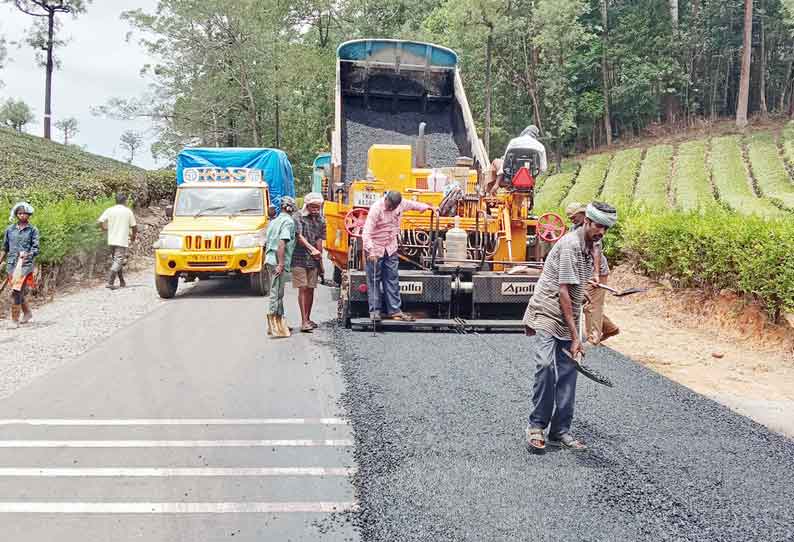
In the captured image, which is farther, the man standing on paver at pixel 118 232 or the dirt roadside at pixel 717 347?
the man standing on paver at pixel 118 232

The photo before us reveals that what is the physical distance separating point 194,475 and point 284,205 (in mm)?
5151

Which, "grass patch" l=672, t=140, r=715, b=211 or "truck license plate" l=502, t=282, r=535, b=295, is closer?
"truck license plate" l=502, t=282, r=535, b=295

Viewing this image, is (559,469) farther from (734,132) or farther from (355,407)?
(734,132)

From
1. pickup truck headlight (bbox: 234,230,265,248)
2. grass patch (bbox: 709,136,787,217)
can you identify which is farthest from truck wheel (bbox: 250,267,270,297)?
grass patch (bbox: 709,136,787,217)

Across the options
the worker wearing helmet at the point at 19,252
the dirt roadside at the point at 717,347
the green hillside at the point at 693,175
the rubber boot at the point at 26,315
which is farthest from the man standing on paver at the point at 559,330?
the green hillside at the point at 693,175

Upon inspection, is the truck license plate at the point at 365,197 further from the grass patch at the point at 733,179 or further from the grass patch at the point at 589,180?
the grass patch at the point at 589,180

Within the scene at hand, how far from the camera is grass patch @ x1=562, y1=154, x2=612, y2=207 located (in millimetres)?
36634

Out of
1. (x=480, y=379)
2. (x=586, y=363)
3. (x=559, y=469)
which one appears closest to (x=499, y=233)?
(x=586, y=363)

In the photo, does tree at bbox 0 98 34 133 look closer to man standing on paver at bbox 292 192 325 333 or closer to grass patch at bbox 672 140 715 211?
grass patch at bbox 672 140 715 211

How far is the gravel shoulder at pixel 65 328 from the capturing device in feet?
25.7

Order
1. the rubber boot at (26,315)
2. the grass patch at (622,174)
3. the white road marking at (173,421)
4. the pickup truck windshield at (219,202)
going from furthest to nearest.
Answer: the grass patch at (622,174)
the pickup truck windshield at (219,202)
the rubber boot at (26,315)
the white road marking at (173,421)

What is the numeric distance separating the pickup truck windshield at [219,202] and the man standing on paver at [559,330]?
945 cm

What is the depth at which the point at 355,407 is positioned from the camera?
6.17 m

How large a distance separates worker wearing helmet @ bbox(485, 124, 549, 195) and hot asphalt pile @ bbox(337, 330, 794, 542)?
350 centimetres
